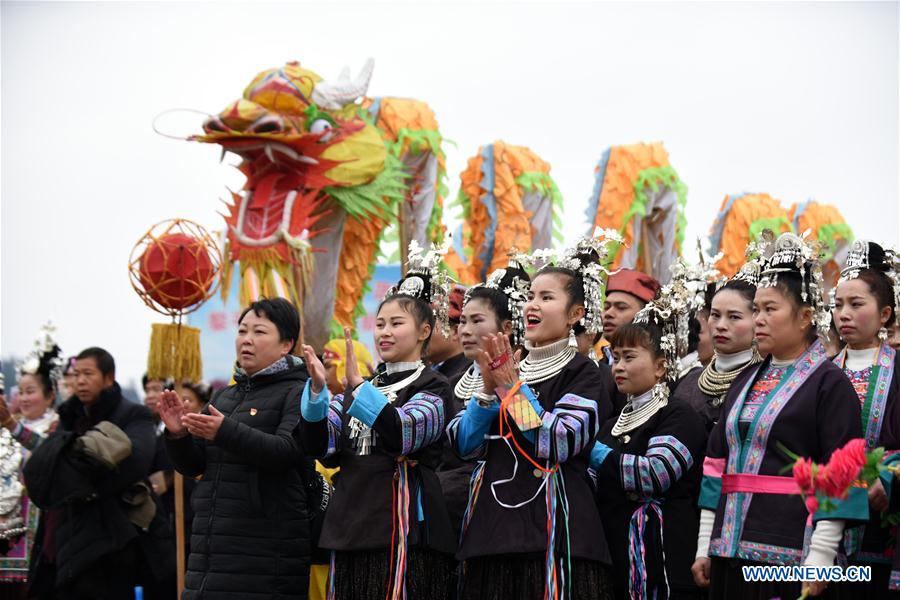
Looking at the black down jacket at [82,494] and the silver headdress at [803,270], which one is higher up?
the silver headdress at [803,270]

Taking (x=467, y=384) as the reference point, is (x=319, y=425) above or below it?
below

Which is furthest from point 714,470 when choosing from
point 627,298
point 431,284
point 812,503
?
point 627,298

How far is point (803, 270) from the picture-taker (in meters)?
3.97

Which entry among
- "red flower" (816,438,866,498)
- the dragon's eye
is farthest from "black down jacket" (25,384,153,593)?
the dragon's eye

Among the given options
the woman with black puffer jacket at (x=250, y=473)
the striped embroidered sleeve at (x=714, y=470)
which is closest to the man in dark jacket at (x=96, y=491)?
the woman with black puffer jacket at (x=250, y=473)

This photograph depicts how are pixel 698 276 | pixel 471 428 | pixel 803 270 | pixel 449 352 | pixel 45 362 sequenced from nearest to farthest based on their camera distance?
1. pixel 803 270
2. pixel 471 428
3. pixel 698 276
4. pixel 449 352
5. pixel 45 362

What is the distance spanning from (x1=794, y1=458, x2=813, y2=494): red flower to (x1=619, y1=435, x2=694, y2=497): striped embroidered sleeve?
91 centimetres

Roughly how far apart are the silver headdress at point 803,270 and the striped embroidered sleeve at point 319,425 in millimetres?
1738

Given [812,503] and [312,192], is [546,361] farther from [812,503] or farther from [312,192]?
[312,192]

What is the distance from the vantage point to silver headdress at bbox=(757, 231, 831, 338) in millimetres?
3943

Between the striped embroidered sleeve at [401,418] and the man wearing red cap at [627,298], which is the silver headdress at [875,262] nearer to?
→ the man wearing red cap at [627,298]

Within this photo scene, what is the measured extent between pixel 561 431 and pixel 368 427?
0.89 metres

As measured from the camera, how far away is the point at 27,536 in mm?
7312

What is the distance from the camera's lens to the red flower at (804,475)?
3283mm
